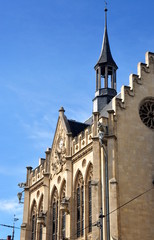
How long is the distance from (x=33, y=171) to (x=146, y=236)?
21.0 m

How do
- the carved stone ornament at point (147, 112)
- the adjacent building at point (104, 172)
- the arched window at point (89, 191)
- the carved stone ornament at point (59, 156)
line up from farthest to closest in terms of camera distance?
the carved stone ornament at point (59, 156)
the carved stone ornament at point (147, 112)
the arched window at point (89, 191)
the adjacent building at point (104, 172)

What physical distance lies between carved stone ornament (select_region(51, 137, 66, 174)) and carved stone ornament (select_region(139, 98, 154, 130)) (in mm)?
9203

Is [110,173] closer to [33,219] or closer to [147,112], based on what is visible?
[147,112]

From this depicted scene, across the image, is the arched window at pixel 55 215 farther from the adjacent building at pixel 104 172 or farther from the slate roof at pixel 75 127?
the slate roof at pixel 75 127

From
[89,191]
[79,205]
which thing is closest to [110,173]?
[89,191]

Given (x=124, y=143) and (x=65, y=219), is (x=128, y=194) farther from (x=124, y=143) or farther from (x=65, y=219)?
(x=65, y=219)

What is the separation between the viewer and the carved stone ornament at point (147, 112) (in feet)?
143

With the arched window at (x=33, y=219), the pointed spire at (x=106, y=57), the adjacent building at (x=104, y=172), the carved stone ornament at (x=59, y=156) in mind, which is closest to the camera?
the adjacent building at (x=104, y=172)

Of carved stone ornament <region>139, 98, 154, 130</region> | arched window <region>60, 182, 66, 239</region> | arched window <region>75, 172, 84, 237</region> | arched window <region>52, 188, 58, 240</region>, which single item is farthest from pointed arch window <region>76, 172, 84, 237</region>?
carved stone ornament <region>139, 98, 154, 130</region>

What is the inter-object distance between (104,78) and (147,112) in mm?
10779

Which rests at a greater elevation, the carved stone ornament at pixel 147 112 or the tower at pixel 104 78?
the tower at pixel 104 78

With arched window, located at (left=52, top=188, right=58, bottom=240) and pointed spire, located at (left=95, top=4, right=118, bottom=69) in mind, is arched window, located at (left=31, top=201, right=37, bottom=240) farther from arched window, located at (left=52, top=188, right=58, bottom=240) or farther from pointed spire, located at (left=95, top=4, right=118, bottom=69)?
pointed spire, located at (left=95, top=4, right=118, bottom=69)

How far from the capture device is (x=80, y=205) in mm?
44688

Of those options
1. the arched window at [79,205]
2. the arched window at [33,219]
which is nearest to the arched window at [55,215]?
the arched window at [79,205]
